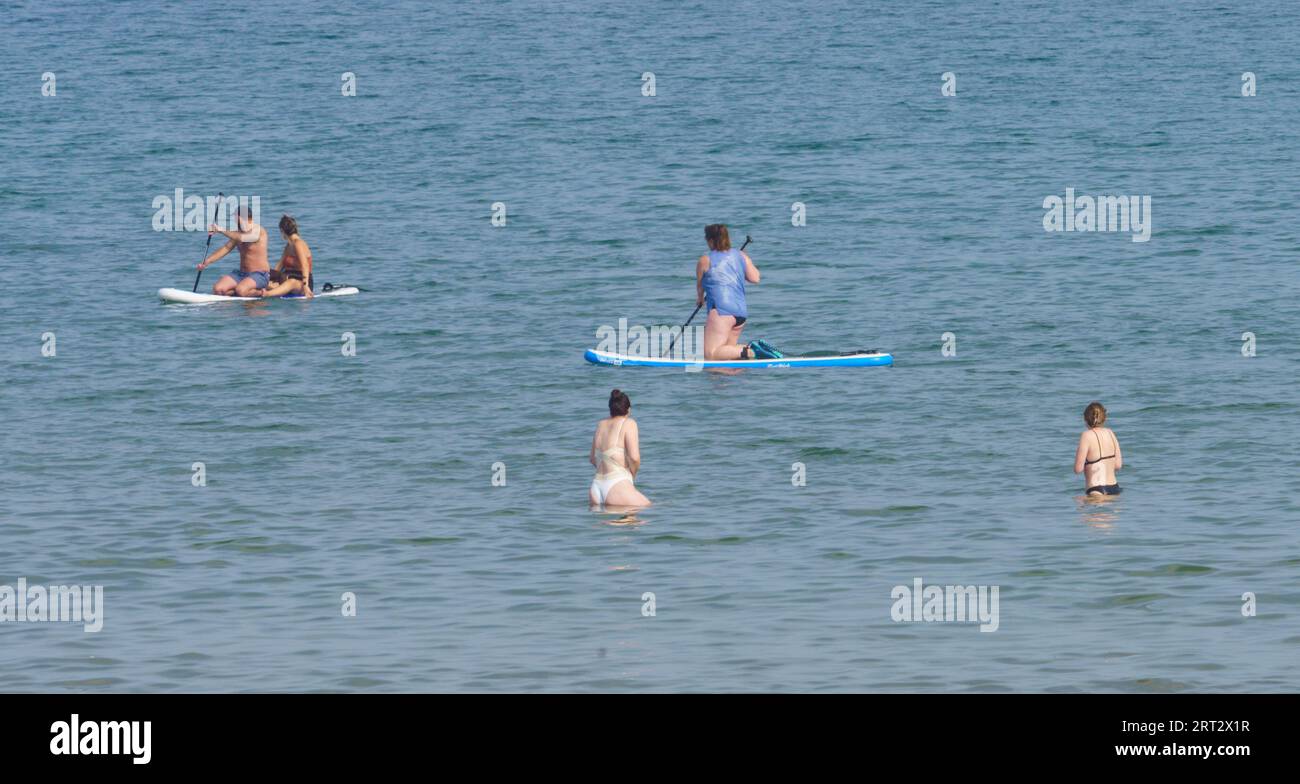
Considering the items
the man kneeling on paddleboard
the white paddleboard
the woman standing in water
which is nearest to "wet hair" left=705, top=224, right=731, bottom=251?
the woman standing in water

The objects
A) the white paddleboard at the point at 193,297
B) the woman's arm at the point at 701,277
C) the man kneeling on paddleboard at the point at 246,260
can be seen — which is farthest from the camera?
the white paddleboard at the point at 193,297

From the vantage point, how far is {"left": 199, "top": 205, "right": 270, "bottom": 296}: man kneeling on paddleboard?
107ft

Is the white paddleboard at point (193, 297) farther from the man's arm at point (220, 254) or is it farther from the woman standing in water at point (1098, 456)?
the woman standing in water at point (1098, 456)

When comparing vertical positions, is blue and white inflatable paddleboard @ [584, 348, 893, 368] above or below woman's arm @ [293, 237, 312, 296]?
below

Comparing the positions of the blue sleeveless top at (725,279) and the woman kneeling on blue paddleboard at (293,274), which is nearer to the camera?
the blue sleeveless top at (725,279)

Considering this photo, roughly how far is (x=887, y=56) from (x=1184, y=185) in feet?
90.5

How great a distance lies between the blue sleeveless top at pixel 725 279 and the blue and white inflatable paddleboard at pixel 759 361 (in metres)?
1.13

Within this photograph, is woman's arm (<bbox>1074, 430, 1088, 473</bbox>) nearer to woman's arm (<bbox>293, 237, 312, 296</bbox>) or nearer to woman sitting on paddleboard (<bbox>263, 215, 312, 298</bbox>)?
woman's arm (<bbox>293, 237, 312, 296</bbox>)

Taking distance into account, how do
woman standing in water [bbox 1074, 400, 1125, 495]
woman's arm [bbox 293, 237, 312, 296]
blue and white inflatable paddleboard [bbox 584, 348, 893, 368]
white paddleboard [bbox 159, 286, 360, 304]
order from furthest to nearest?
white paddleboard [bbox 159, 286, 360, 304] < woman's arm [bbox 293, 237, 312, 296] < blue and white inflatable paddleboard [bbox 584, 348, 893, 368] < woman standing in water [bbox 1074, 400, 1125, 495]

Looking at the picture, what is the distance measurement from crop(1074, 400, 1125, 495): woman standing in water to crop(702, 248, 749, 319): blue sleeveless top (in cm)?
784

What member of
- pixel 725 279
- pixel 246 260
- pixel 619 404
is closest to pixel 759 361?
pixel 725 279

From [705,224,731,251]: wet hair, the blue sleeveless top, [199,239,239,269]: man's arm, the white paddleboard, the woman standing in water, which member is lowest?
the woman standing in water

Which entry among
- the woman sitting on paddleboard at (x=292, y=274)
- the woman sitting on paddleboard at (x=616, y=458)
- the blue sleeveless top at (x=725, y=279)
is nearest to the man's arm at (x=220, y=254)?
the woman sitting on paddleboard at (x=292, y=274)

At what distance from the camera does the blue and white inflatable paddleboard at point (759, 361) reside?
28.1m
